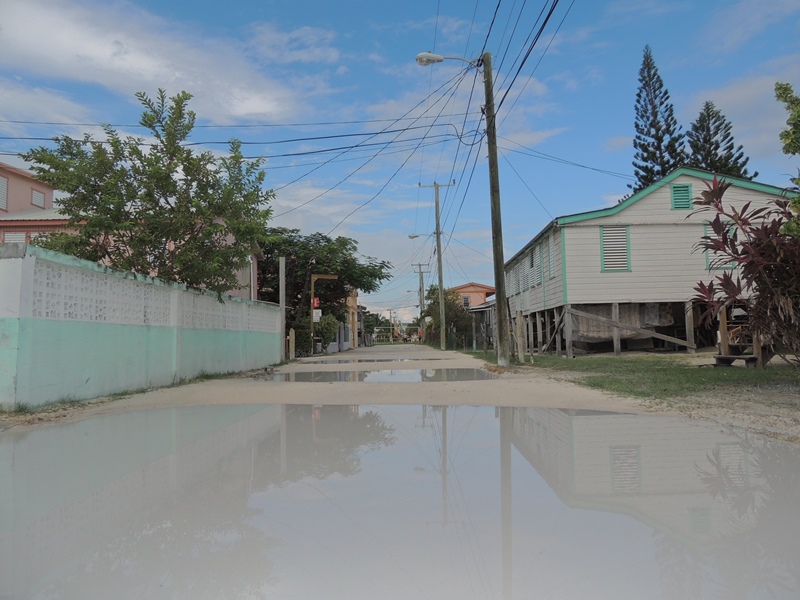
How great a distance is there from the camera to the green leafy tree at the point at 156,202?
13.4 metres

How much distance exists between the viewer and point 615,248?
22.9 meters

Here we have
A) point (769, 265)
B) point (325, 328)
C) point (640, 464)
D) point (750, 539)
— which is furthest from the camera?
point (325, 328)

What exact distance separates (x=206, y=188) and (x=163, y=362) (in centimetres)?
404

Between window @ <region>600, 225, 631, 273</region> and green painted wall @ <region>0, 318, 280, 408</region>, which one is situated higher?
window @ <region>600, 225, 631, 273</region>

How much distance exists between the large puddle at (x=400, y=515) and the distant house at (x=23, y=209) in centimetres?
1958

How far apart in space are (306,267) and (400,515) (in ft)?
105

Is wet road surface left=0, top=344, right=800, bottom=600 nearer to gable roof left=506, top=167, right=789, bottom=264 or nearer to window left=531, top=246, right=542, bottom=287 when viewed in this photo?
gable roof left=506, top=167, right=789, bottom=264

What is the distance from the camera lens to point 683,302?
913 inches

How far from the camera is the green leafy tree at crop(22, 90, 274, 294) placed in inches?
526

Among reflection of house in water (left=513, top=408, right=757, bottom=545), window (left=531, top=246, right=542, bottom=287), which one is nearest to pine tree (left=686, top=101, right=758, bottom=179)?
window (left=531, top=246, right=542, bottom=287)

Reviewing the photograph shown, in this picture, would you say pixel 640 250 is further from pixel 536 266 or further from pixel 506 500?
pixel 506 500

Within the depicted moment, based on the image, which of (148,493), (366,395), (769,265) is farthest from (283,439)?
(769,265)

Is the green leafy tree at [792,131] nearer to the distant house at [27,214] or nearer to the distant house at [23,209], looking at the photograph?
the distant house at [27,214]

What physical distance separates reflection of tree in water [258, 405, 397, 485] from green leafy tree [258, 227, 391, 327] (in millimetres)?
24854
